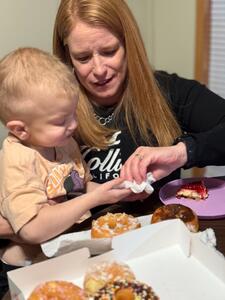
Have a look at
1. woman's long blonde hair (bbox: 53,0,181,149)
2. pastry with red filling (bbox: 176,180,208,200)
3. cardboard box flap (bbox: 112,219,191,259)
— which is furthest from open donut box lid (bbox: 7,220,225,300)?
woman's long blonde hair (bbox: 53,0,181,149)

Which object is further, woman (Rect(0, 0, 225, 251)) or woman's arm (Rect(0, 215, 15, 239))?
woman (Rect(0, 0, 225, 251))

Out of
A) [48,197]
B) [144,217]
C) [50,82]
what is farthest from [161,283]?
[50,82]

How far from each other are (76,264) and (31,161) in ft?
0.98

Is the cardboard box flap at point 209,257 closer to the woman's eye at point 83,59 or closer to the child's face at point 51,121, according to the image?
the child's face at point 51,121

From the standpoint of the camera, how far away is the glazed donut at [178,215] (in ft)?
3.53

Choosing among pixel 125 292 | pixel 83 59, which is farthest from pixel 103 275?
pixel 83 59

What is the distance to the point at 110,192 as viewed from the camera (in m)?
1.12

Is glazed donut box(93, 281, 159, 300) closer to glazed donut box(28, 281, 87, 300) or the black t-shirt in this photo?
glazed donut box(28, 281, 87, 300)

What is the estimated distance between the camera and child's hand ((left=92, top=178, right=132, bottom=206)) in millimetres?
1110

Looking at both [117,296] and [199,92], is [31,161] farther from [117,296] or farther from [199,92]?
[199,92]

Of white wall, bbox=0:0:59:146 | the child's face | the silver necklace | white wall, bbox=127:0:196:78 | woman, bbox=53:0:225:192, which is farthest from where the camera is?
white wall, bbox=127:0:196:78

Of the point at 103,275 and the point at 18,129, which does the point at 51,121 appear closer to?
the point at 18,129

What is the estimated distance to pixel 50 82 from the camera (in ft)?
3.55

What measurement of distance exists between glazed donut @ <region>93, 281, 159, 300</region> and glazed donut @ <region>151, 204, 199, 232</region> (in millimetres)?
226
